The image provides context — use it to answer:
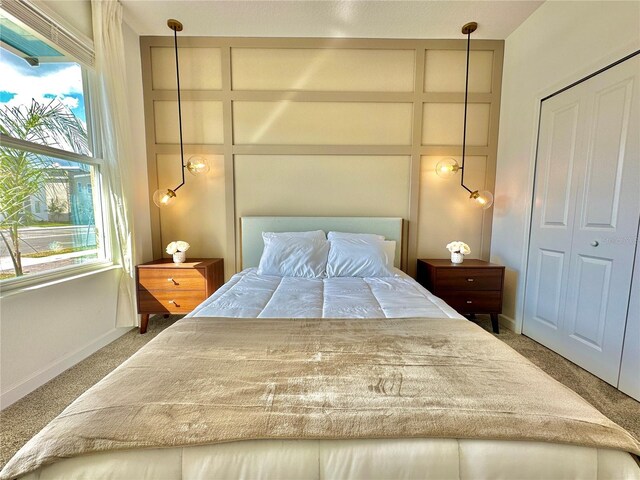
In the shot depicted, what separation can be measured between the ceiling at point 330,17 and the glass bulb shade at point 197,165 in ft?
3.87

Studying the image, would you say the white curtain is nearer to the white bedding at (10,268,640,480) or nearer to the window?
the window

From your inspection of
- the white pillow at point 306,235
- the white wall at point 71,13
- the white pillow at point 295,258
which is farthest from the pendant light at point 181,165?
the white pillow at point 295,258

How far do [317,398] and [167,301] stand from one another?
2123mm

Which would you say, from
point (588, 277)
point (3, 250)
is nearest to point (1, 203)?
point (3, 250)

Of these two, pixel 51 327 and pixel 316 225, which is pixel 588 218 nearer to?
pixel 316 225

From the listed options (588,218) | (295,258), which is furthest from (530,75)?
(295,258)

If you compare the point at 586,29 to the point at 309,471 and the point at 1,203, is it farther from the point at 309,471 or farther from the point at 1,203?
the point at 1,203

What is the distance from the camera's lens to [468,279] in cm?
247

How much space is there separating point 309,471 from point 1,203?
227 centimetres

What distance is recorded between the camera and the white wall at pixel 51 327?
160 cm

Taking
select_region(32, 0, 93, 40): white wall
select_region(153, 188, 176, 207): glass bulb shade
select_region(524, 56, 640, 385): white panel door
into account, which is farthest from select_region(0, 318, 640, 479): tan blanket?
select_region(32, 0, 93, 40): white wall

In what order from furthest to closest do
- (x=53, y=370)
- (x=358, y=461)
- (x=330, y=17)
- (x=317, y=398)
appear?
(x=330, y=17), (x=53, y=370), (x=317, y=398), (x=358, y=461)

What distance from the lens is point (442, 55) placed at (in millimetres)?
2689

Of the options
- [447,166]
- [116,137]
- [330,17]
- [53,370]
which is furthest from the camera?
[447,166]
